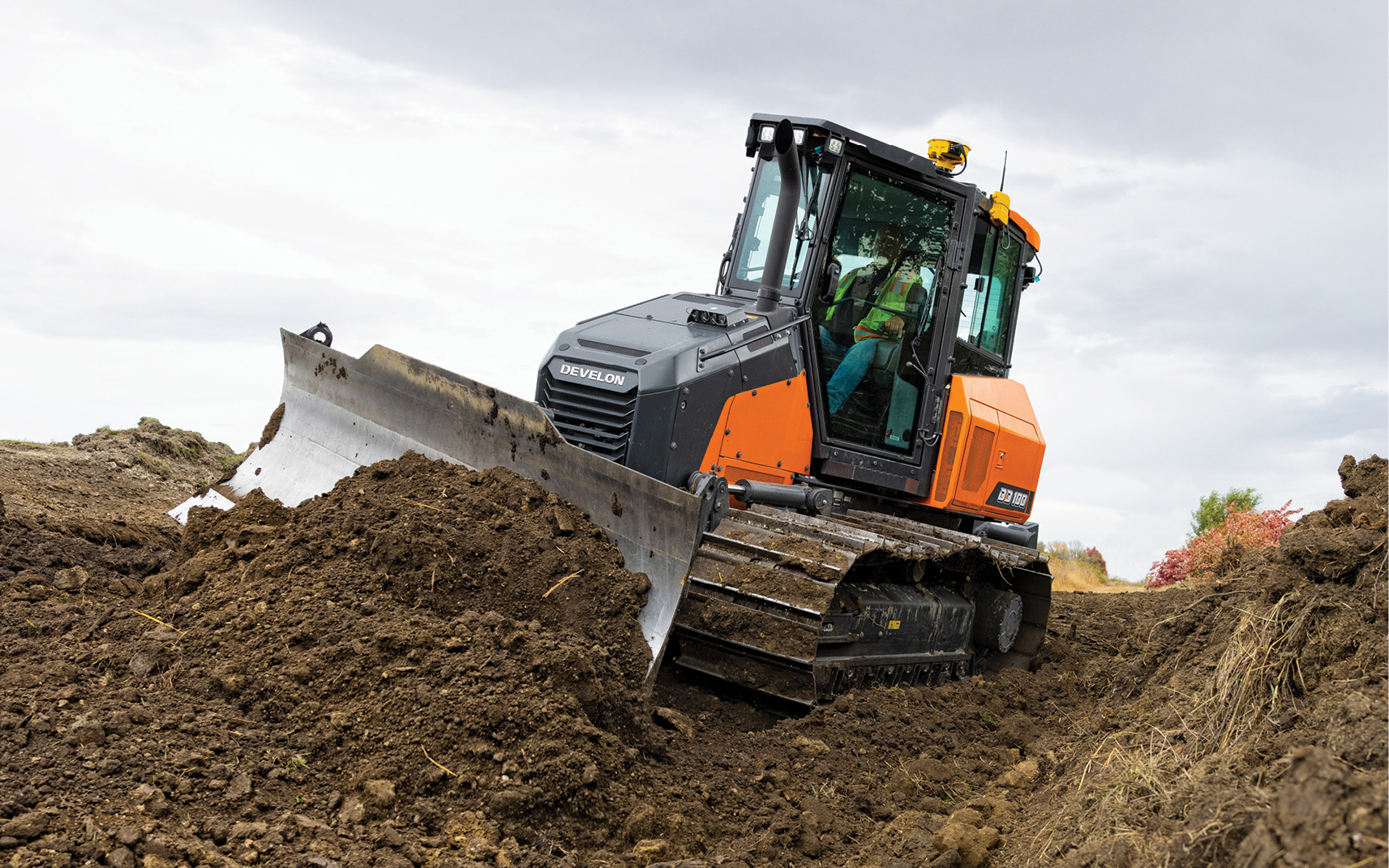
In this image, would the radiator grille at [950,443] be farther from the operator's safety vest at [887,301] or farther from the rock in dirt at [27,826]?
the rock in dirt at [27,826]


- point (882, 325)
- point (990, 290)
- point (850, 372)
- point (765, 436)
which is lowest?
point (765, 436)

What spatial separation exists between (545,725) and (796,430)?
2.88 meters

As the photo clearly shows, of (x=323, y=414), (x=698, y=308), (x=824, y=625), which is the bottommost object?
(x=824, y=625)

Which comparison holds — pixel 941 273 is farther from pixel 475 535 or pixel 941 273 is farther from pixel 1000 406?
pixel 475 535

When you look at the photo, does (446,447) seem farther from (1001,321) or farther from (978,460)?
(1001,321)

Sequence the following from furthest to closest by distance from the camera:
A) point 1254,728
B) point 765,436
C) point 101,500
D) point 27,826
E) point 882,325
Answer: point 101,500 < point 882,325 < point 765,436 < point 1254,728 < point 27,826

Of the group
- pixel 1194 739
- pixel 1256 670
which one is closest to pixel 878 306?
pixel 1256 670

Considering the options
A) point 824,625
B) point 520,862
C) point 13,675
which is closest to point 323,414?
point 13,675

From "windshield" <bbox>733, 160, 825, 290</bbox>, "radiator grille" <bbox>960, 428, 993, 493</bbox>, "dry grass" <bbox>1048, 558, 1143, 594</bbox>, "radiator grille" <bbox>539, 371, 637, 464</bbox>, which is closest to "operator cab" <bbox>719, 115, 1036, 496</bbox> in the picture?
"windshield" <bbox>733, 160, 825, 290</bbox>

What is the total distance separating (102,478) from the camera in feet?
33.2

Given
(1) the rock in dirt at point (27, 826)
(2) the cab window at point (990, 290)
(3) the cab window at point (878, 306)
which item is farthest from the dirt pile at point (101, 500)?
(2) the cab window at point (990, 290)

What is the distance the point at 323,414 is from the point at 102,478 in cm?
505

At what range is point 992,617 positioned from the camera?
6.82m

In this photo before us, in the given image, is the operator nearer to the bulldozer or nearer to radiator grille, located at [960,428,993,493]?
the bulldozer
